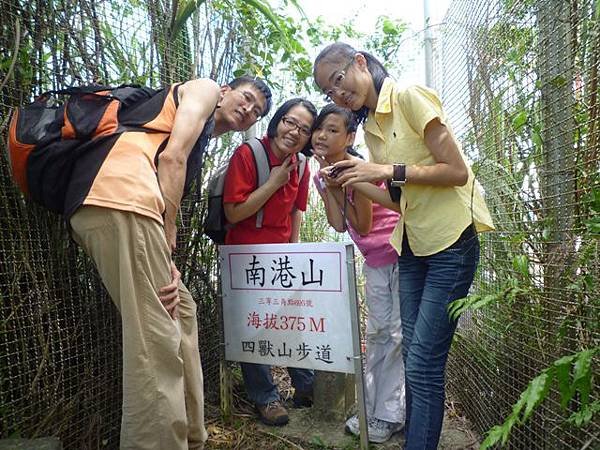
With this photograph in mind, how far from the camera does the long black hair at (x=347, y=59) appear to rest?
1877 millimetres

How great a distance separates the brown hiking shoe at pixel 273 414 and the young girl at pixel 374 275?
0.36 meters

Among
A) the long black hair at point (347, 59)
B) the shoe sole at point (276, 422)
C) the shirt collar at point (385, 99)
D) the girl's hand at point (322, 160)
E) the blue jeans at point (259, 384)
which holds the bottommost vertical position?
the shoe sole at point (276, 422)

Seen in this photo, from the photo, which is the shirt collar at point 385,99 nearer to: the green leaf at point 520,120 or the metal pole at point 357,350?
the green leaf at point 520,120

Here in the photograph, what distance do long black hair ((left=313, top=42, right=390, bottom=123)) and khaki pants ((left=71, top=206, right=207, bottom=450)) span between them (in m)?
0.92

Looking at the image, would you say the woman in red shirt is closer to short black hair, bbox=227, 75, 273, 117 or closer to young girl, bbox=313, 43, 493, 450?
short black hair, bbox=227, 75, 273, 117

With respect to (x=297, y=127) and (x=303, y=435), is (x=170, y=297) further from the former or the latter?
(x=303, y=435)

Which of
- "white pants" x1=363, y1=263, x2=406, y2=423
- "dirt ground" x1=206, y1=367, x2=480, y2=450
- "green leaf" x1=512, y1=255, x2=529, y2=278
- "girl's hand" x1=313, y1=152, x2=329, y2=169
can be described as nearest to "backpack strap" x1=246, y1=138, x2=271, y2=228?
"girl's hand" x1=313, y1=152, x2=329, y2=169

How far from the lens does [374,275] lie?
2527 mm

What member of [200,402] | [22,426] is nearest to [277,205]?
[200,402]

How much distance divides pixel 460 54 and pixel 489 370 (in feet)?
5.36

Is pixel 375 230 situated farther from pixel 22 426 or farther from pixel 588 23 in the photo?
pixel 22 426

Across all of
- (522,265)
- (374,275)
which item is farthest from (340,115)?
(522,265)

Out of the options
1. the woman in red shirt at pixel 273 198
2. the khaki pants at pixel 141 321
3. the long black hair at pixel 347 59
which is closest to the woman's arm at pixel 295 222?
the woman in red shirt at pixel 273 198

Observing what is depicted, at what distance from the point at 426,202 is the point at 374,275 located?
2.67 feet
